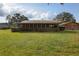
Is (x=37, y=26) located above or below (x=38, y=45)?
above

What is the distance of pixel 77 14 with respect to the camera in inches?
1864

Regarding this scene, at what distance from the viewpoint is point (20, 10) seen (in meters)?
47.3

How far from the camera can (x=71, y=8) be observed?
155 feet

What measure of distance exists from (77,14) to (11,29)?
59 cm

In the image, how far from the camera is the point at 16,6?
47344mm

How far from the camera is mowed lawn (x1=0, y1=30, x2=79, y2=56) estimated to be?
47.3 metres

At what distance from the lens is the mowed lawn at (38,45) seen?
4734 centimetres

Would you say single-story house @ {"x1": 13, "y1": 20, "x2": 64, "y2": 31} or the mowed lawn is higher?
single-story house @ {"x1": 13, "y1": 20, "x2": 64, "y2": 31}

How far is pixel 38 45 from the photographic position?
1864 inches

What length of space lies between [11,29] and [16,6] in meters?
0.21

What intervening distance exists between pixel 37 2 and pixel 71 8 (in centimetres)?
30

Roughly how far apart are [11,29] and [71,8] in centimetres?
55

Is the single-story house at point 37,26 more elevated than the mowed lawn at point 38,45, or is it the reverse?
the single-story house at point 37,26

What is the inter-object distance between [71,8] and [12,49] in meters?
0.62
